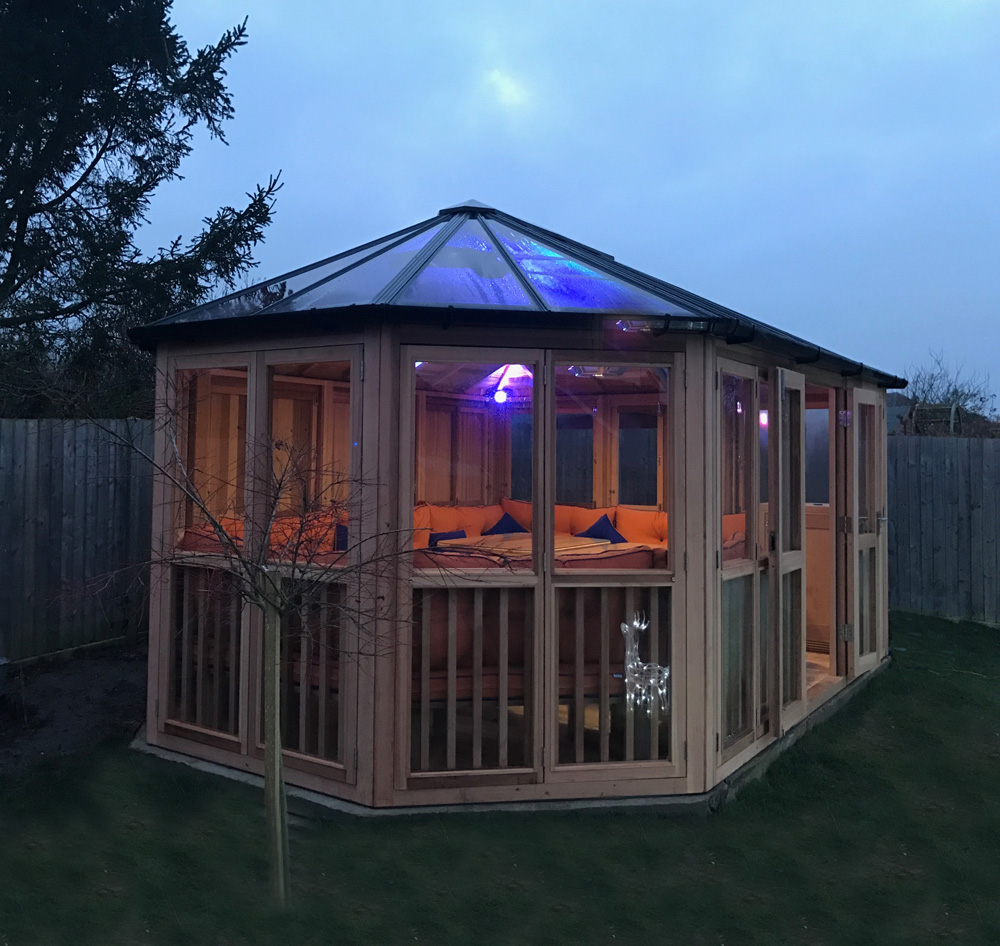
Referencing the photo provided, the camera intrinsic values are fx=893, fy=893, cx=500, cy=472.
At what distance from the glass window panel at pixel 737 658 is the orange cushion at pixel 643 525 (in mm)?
462

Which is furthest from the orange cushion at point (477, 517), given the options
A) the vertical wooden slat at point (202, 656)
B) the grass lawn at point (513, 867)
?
the vertical wooden slat at point (202, 656)

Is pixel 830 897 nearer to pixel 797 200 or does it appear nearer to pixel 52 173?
pixel 52 173

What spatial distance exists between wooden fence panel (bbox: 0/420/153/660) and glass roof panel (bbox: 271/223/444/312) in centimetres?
275

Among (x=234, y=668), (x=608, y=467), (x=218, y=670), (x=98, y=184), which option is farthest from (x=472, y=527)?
(x=98, y=184)

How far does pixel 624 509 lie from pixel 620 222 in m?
107

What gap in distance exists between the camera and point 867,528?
22.2 feet

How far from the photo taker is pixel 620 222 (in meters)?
107

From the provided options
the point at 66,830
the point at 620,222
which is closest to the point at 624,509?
the point at 66,830

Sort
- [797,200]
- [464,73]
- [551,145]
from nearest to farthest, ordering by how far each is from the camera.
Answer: [464,73], [551,145], [797,200]

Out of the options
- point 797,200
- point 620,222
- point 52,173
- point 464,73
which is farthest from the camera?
point 620,222

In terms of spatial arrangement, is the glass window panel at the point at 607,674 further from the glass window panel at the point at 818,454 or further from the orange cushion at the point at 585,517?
the glass window panel at the point at 818,454

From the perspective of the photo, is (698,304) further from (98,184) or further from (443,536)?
(98,184)

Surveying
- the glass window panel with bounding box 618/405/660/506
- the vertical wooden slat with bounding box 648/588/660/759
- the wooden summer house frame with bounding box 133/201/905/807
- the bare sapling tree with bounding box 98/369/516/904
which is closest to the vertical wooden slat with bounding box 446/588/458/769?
the wooden summer house frame with bounding box 133/201/905/807

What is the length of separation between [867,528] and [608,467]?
9.57 feet
